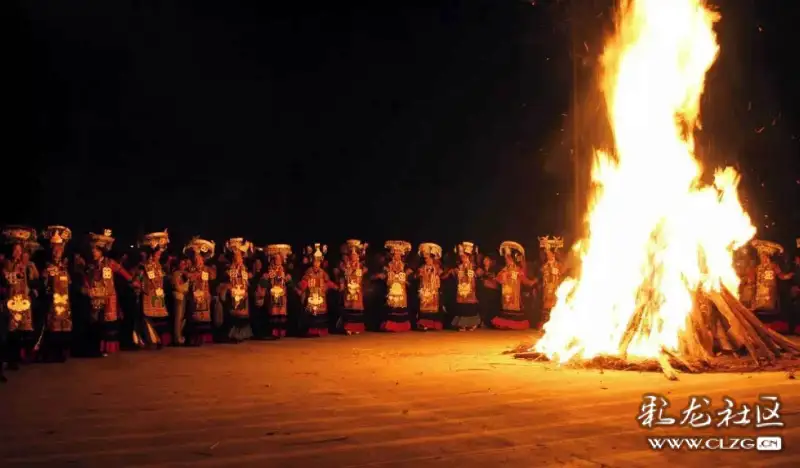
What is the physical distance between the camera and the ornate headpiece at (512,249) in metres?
16.8

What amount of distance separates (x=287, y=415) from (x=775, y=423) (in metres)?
4.25

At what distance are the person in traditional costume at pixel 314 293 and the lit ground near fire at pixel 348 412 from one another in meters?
3.25

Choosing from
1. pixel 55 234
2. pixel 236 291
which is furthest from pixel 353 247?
pixel 55 234

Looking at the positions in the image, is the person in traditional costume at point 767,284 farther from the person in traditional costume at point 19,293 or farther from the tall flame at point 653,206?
the person in traditional costume at point 19,293

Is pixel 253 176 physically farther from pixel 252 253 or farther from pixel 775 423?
pixel 775 423

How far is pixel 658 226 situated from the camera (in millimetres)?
10797

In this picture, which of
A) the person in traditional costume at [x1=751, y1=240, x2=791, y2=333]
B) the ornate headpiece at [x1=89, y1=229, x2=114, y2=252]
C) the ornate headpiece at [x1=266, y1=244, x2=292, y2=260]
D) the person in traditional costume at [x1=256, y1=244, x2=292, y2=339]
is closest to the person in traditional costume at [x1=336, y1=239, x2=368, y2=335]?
the person in traditional costume at [x1=256, y1=244, x2=292, y2=339]

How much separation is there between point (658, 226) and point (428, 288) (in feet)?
20.0

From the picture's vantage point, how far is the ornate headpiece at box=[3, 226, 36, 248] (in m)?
10.8

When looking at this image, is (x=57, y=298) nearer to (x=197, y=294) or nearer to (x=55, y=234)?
(x=55, y=234)

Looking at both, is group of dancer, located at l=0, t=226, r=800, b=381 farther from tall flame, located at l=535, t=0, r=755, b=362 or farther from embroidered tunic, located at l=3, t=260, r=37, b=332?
tall flame, located at l=535, t=0, r=755, b=362

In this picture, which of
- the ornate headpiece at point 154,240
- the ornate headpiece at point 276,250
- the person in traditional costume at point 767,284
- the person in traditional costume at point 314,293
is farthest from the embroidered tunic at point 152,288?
the person in traditional costume at point 767,284

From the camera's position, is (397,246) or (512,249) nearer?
(397,246)

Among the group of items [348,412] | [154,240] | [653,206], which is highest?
[653,206]
